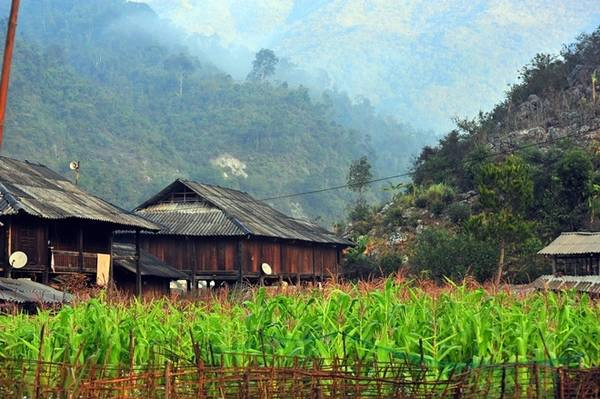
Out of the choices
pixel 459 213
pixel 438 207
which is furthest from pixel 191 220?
pixel 438 207

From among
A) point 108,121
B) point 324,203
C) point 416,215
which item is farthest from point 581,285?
point 108,121

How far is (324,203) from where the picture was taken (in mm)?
97438

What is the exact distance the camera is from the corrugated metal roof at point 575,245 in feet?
94.8

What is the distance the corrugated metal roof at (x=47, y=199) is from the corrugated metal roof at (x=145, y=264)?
1618 millimetres

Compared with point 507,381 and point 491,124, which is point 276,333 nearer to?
point 507,381

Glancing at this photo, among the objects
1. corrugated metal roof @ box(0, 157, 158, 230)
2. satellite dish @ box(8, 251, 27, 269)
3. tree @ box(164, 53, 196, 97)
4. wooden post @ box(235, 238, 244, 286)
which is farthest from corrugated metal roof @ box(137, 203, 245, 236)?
tree @ box(164, 53, 196, 97)

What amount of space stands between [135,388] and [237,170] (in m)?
89.7

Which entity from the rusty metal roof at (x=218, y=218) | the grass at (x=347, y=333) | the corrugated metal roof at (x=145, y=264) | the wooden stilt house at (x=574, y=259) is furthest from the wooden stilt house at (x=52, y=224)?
the grass at (x=347, y=333)

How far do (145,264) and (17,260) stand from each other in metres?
8.19

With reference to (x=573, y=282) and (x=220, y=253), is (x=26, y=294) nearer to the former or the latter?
(x=220, y=253)

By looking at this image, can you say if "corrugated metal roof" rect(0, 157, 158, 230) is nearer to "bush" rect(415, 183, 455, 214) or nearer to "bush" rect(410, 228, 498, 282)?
"bush" rect(410, 228, 498, 282)

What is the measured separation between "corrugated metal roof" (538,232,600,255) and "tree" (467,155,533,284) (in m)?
1.45

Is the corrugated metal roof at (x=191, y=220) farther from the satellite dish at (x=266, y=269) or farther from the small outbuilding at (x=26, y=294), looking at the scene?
the small outbuilding at (x=26, y=294)

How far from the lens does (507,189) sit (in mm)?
32125
